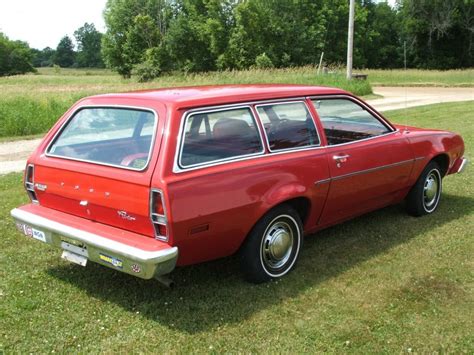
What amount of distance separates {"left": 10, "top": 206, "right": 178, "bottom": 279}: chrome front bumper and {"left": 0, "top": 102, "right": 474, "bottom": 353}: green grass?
42cm

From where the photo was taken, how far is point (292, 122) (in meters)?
4.50

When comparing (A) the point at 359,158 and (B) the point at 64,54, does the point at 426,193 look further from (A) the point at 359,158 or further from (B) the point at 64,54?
(B) the point at 64,54

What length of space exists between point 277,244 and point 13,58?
107323 millimetres

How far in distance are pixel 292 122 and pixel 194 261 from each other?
1.56 metres

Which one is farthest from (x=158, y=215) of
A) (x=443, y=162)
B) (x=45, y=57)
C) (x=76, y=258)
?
(x=45, y=57)

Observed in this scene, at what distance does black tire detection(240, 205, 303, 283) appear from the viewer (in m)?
3.98

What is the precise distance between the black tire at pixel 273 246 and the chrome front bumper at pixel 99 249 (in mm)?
780

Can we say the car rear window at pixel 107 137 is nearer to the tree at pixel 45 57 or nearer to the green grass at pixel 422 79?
the green grass at pixel 422 79

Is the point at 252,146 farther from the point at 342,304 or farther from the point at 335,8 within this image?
the point at 335,8

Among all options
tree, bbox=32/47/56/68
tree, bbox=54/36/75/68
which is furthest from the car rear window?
tree, bbox=32/47/56/68

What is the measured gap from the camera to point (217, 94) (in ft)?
13.4

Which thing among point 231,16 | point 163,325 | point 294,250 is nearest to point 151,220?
point 163,325

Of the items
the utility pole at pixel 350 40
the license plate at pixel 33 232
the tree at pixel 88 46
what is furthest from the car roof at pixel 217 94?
the tree at pixel 88 46

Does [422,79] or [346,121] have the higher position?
[346,121]
